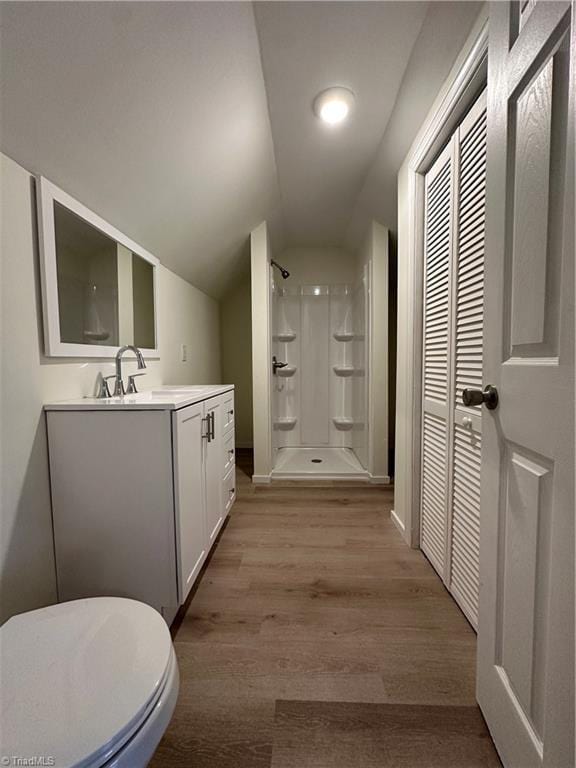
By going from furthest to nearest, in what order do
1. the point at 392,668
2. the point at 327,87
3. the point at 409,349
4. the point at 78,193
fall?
the point at 409,349 < the point at 327,87 < the point at 78,193 < the point at 392,668

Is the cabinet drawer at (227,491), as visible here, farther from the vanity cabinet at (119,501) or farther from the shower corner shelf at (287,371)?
the shower corner shelf at (287,371)

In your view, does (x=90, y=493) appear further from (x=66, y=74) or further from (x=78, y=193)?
(x=66, y=74)

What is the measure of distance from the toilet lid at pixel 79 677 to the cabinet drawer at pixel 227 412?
46.1 inches

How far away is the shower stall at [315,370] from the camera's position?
3582mm

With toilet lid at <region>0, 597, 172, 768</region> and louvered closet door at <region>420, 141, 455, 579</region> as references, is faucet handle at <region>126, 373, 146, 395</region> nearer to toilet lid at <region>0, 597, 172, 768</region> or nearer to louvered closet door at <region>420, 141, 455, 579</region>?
toilet lid at <region>0, 597, 172, 768</region>

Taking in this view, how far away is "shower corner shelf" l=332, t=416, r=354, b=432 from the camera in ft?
11.8

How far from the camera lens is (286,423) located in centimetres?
365

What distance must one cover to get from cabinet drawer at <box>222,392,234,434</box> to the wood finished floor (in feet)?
2.21

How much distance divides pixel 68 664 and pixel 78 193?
1.55 m

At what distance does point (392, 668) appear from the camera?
108cm

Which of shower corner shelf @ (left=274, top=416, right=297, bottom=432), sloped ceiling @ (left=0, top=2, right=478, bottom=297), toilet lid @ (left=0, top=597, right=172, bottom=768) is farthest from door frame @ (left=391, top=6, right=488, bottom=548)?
shower corner shelf @ (left=274, top=416, right=297, bottom=432)

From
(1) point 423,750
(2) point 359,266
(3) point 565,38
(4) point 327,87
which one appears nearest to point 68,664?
(1) point 423,750

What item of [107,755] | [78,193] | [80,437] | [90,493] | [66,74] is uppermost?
[66,74]

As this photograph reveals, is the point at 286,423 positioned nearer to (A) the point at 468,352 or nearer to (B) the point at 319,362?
(B) the point at 319,362
